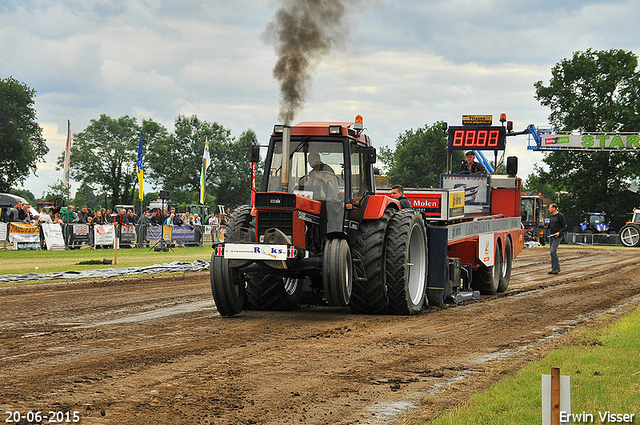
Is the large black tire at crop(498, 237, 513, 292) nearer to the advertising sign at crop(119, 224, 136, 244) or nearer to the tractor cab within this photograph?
the tractor cab

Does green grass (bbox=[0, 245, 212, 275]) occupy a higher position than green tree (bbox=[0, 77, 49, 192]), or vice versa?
green tree (bbox=[0, 77, 49, 192])

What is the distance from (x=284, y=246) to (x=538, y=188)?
119252 millimetres

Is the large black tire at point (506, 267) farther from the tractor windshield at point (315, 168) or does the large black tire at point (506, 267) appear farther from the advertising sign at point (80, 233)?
the advertising sign at point (80, 233)

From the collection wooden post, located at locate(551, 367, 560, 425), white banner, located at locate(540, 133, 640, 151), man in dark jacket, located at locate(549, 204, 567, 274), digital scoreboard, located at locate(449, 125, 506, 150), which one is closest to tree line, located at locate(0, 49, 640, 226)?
white banner, located at locate(540, 133, 640, 151)

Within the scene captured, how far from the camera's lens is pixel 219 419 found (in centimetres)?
472

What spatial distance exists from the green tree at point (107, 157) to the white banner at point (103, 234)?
62616mm

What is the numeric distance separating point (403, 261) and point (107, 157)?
8501cm

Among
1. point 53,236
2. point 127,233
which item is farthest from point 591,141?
point 53,236

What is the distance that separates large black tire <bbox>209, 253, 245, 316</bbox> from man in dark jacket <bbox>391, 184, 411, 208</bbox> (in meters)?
3.19

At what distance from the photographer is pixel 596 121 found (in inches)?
2136

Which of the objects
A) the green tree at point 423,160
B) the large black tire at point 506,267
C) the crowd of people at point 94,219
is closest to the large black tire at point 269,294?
the large black tire at point 506,267

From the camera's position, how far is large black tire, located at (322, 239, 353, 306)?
8.94 m

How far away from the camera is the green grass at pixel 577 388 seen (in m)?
4.79

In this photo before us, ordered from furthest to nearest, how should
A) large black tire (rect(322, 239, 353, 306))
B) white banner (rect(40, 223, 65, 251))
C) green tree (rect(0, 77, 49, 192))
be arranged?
green tree (rect(0, 77, 49, 192)) → white banner (rect(40, 223, 65, 251)) → large black tire (rect(322, 239, 353, 306))
